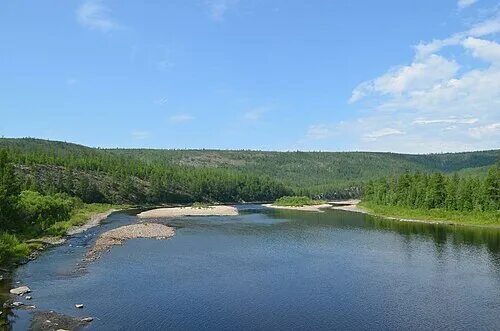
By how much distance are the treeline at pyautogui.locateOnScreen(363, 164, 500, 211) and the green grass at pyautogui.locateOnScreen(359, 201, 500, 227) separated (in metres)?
3.17

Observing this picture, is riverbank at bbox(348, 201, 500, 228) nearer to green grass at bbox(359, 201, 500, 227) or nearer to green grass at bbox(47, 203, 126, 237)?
green grass at bbox(359, 201, 500, 227)

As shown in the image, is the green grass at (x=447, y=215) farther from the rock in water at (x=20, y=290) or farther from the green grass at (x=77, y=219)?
the rock in water at (x=20, y=290)

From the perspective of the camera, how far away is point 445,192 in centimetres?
13038

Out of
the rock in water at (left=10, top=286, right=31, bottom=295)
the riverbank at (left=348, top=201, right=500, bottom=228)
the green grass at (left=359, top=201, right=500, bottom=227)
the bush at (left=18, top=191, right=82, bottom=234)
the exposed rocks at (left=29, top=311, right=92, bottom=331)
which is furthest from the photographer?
the green grass at (left=359, top=201, right=500, bottom=227)

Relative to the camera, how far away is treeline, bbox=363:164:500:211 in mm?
116625

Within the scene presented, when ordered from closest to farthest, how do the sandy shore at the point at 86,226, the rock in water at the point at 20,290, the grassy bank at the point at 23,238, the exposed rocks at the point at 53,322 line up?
the exposed rocks at the point at 53,322 < the rock in water at the point at 20,290 < the grassy bank at the point at 23,238 < the sandy shore at the point at 86,226

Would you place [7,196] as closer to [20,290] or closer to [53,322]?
[20,290]

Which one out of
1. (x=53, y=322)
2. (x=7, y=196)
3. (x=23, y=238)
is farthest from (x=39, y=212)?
(x=53, y=322)

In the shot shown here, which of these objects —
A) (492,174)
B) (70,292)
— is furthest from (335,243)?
(492,174)

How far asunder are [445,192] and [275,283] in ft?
307

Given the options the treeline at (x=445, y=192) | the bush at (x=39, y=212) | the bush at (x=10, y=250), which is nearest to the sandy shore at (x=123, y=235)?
the bush at (x=10, y=250)

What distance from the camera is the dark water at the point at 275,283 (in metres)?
39.9

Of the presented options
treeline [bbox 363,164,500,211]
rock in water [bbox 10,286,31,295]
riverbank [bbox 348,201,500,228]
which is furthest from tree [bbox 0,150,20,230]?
treeline [bbox 363,164,500,211]

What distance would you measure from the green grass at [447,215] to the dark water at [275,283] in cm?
2171
